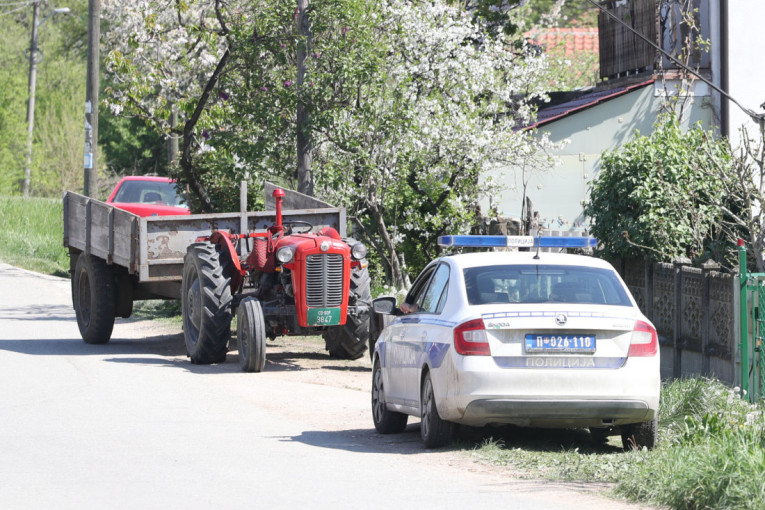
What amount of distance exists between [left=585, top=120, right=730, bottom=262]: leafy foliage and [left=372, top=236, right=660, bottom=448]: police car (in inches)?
264

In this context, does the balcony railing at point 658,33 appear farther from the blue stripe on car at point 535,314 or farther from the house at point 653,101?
the blue stripe on car at point 535,314

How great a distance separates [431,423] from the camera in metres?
10.0

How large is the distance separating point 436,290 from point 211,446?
2.17m

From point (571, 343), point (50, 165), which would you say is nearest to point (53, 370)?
point (571, 343)

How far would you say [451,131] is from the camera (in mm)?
22016

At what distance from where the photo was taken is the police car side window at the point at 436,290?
10336mm

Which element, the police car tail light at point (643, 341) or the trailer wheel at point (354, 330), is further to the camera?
the trailer wheel at point (354, 330)

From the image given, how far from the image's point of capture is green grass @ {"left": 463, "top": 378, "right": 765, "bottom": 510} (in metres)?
7.45

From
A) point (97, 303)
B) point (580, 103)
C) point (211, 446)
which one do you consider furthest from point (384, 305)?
point (580, 103)

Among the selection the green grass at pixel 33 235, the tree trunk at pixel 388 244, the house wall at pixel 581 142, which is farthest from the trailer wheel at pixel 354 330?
the green grass at pixel 33 235

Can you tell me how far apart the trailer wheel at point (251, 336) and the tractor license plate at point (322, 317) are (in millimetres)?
590

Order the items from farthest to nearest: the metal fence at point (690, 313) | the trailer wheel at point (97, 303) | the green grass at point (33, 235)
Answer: the green grass at point (33, 235)
the trailer wheel at point (97, 303)
the metal fence at point (690, 313)

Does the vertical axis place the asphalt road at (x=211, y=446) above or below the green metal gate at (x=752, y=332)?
below

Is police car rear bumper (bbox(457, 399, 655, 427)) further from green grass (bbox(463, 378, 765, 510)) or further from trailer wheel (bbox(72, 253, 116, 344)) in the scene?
trailer wheel (bbox(72, 253, 116, 344))
